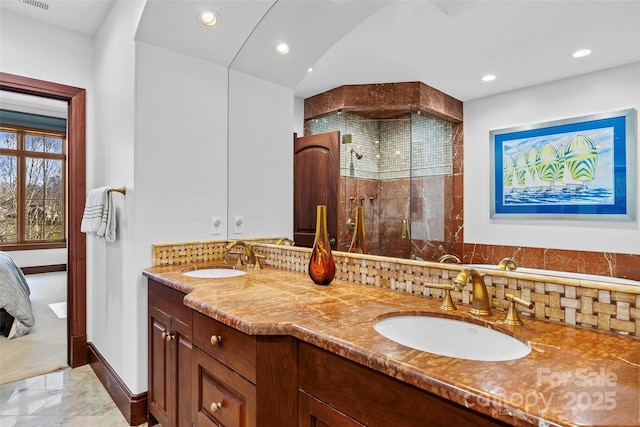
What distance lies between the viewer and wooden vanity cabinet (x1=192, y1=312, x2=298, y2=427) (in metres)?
0.99

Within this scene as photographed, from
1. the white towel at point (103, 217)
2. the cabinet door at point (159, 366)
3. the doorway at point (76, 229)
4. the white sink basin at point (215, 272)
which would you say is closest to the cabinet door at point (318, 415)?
the cabinet door at point (159, 366)

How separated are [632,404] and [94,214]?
243 cm

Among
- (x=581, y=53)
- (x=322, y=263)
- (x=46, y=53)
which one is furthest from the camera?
(x=46, y=53)

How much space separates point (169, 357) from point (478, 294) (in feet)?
4.72

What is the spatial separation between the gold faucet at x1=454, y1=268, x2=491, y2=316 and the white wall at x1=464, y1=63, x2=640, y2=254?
12 cm

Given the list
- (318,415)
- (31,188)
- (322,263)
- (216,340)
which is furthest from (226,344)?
(31,188)

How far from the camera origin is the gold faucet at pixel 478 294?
104 centimetres

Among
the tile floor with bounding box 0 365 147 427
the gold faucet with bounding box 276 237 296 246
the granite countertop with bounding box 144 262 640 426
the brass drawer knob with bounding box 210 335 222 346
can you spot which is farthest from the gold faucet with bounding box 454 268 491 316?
the tile floor with bounding box 0 365 147 427

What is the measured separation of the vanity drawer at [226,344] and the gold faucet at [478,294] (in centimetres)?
67

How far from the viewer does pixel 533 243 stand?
958 millimetres

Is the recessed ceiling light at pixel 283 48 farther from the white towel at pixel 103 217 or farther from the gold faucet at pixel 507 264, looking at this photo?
the gold faucet at pixel 507 264

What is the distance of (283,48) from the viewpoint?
80.6 inches

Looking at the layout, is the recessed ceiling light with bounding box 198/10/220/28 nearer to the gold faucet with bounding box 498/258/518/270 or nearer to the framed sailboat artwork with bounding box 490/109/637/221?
the framed sailboat artwork with bounding box 490/109/637/221

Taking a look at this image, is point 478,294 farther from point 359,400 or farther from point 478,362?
point 359,400
